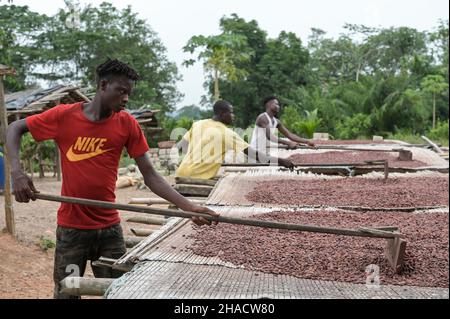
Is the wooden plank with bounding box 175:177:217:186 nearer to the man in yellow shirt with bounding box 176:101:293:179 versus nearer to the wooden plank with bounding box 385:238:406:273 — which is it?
the man in yellow shirt with bounding box 176:101:293:179

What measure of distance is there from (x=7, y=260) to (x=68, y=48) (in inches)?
655

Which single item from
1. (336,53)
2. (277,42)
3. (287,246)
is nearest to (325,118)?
(277,42)

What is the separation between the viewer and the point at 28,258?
5.77m

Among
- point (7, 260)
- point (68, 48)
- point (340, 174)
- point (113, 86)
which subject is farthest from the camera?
point (68, 48)

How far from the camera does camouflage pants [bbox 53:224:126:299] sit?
2582 millimetres

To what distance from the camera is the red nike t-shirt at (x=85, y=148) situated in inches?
98.7

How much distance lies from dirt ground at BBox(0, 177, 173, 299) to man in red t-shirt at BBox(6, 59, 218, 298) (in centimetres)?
242

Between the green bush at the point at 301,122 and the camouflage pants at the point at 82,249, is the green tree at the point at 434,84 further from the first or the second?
the camouflage pants at the point at 82,249

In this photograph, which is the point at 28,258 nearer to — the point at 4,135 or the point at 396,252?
the point at 4,135

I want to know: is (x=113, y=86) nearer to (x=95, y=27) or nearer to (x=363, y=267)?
(x=363, y=267)

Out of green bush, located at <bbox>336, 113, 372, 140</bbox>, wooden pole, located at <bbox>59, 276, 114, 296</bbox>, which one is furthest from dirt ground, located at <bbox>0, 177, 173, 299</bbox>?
green bush, located at <bbox>336, 113, 372, 140</bbox>

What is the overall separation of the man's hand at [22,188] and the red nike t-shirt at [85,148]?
19cm

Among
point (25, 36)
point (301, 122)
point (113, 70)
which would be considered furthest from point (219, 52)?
point (113, 70)

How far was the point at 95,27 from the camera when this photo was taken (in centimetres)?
2209
